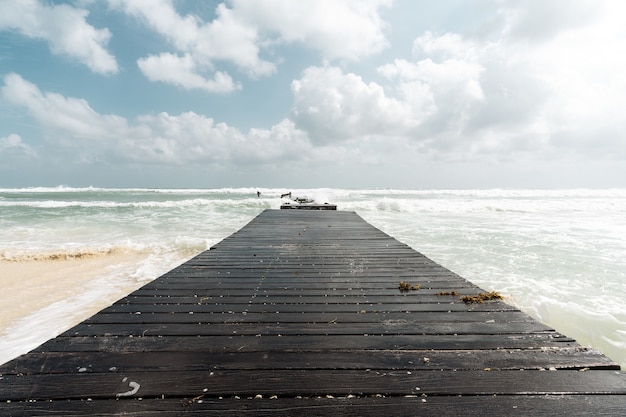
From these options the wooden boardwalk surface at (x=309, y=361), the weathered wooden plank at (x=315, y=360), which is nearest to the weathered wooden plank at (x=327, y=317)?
the wooden boardwalk surface at (x=309, y=361)

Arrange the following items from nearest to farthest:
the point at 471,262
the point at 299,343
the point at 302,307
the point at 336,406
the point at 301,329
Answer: the point at 336,406, the point at 299,343, the point at 301,329, the point at 302,307, the point at 471,262

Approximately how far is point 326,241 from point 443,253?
14.5 feet

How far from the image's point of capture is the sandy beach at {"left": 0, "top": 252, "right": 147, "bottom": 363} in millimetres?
5242

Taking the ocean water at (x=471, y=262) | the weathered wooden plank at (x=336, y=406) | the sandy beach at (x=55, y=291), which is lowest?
the sandy beach at (x=55, y=291)

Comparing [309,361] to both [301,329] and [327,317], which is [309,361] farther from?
[327,317]

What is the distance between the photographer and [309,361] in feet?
7.27

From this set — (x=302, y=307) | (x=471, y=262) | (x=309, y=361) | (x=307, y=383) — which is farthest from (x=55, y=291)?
(x=471, y=262)

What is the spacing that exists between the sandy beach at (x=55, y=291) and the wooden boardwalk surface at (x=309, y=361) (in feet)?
10.1

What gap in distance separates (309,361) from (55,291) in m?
7.78

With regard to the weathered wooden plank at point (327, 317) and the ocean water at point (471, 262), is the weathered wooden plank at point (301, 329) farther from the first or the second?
the ocean water at point (471, 262)

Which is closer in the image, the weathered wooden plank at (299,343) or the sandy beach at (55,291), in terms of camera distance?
the weathered wooden plank at (299,343)

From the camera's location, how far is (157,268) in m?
8.99

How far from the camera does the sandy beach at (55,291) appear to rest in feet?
17.2

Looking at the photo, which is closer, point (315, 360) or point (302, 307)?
Answer: point (315, 360)
